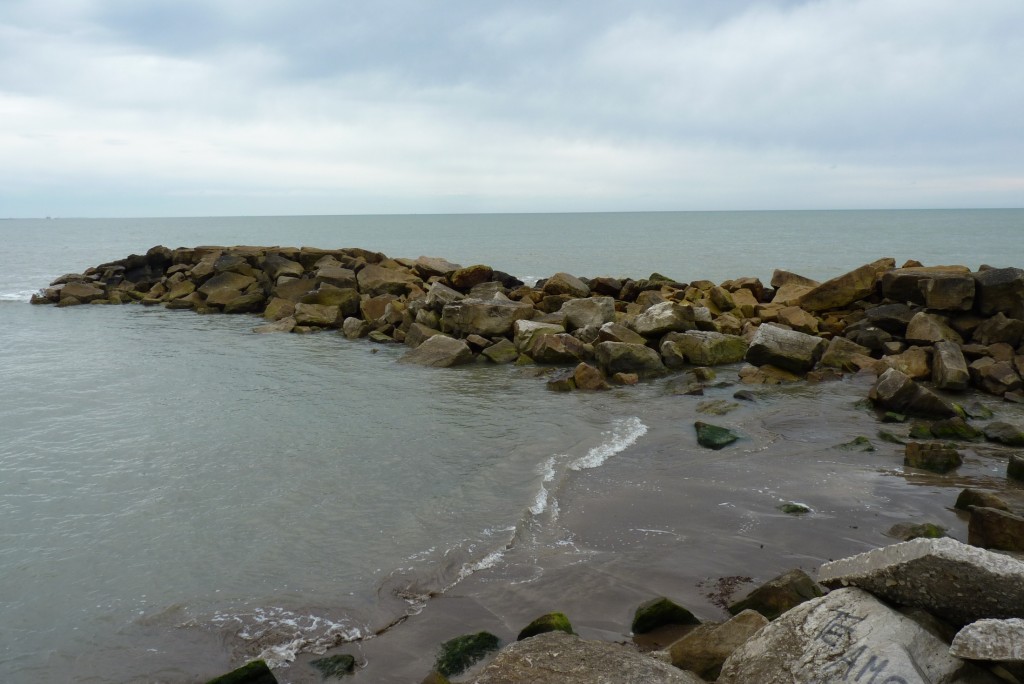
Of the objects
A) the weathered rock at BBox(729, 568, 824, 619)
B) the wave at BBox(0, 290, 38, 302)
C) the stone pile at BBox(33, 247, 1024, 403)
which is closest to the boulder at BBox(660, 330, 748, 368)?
the stone pile at BBox(33, 247, 1024, 403)

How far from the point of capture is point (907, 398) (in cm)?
1112

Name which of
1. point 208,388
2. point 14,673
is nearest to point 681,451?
point 14,673

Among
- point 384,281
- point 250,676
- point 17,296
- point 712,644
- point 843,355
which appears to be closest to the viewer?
point 712,644

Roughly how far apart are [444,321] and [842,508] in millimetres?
11716

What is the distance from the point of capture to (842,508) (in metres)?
7.40

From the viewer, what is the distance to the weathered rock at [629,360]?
1439 cm

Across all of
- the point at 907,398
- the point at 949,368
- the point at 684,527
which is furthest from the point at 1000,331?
the point at 684,527

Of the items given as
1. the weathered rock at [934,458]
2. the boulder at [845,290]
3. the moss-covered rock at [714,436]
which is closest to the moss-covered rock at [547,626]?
the moss-covered rock at [714,436]

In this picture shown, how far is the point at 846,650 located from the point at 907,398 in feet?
28.1

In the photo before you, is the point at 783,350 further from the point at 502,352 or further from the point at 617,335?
the point at 502,352

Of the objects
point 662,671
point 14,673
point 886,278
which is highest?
point 886,278

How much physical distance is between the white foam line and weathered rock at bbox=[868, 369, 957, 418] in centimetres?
374

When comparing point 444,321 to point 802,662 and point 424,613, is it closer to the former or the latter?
point 424,613

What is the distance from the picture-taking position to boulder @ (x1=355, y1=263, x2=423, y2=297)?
22484mm
